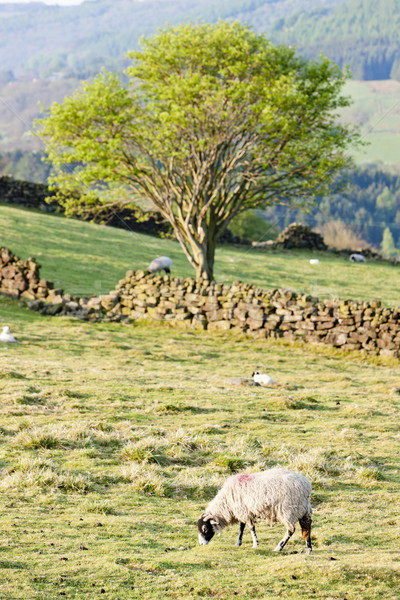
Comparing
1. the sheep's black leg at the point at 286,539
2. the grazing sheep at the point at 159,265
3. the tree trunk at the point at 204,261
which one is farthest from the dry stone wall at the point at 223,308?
the sheep's black leg at the point at 286,539

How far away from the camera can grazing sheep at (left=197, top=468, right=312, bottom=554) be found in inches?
237

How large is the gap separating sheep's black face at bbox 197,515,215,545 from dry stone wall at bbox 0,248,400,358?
1620 centimetres

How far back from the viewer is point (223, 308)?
81.3 ft

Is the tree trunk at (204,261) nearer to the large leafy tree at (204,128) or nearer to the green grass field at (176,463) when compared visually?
the large leafy tree at (204,128)

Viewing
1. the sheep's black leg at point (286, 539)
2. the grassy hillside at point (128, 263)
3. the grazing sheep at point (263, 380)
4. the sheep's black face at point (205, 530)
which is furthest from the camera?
the grassy hillside at point (128, 263)

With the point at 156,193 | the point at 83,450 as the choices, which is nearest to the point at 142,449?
the point at 83,450

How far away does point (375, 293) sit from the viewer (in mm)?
34500

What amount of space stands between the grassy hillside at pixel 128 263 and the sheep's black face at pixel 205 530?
2183 centimetres

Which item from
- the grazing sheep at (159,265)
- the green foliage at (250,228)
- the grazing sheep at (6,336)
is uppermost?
the green foliage at (250,228)

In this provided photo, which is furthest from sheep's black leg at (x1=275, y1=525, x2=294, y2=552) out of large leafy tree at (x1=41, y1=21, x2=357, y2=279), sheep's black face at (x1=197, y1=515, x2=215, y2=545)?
large leafy tree at (x1=41, y1=21, x2=357, y2=279)

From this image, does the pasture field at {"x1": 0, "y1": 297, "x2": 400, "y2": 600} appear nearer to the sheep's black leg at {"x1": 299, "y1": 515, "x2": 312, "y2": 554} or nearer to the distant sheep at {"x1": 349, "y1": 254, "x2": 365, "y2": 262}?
the sheep's black leg at {"x1": 299, "y1": 515, "x2": 312, "y2": 554}

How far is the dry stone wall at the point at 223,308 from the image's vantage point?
21.9 metres

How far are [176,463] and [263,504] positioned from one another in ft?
12.0

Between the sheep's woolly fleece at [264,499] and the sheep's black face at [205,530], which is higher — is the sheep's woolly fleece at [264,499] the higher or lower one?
the higher one
